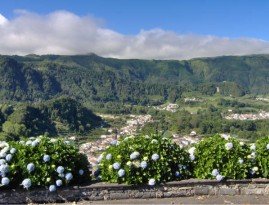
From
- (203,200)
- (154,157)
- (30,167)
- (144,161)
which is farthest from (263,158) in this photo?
(30,167)

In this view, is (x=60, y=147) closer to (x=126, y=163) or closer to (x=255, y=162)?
(x=126, y=163)

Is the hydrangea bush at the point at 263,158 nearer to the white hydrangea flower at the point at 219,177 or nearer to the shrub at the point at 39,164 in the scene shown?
the white hydrangea flower at the point at 219,177

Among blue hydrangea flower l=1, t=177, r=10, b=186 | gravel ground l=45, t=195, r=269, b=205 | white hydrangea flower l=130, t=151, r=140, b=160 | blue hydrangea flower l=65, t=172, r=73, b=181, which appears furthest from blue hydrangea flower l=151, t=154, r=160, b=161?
blue hydrangea flower l=1, t=177, r=10, b=186

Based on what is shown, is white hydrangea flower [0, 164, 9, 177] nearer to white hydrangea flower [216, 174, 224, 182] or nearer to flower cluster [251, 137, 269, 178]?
white hydrangea flower [216, 174, 224, 182]

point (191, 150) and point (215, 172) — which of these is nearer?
point (215, 172)

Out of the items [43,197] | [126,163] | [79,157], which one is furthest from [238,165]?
[43,197]

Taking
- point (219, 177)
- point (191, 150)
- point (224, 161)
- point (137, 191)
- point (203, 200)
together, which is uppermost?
point (191, 150)

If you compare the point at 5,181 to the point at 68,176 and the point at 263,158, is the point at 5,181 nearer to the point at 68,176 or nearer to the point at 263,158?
the point at 68,176
